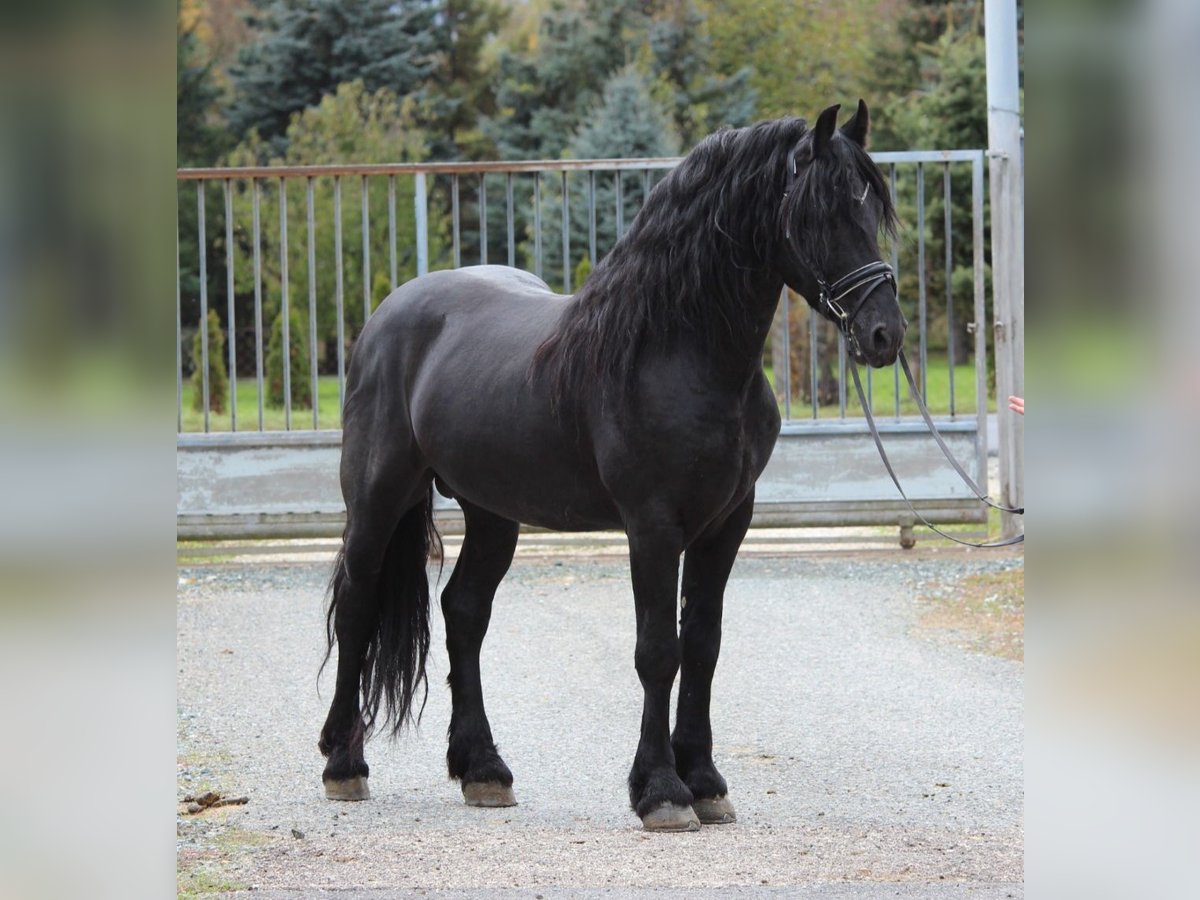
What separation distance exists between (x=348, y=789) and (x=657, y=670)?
1.14 metres

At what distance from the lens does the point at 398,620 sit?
468cm

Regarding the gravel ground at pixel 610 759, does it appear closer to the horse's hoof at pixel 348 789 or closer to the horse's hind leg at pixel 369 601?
the horse's hoof at pixel 348 789

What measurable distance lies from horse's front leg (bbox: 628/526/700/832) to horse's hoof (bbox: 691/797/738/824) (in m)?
0.10

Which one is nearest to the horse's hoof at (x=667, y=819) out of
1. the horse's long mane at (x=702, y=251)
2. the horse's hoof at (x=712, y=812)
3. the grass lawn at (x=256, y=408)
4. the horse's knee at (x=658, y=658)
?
the horse's hoof at (x=712, y=812)

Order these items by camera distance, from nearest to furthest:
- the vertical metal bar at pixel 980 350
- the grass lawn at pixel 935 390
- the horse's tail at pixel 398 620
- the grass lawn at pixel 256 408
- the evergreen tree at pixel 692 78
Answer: the horse's tail at pixel 398 620, the vertical metal bar at pixel 980 350, the grass lawn at pixel 256 408, the grass lawn at pixel 935 390, the evergreen tree at pixel 692 78

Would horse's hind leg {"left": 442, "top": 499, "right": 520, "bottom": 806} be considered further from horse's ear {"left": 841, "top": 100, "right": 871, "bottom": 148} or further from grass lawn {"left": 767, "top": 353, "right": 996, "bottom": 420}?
grass lawn {"left": 767, "top": 353, "right": 996, "bottom": 420}

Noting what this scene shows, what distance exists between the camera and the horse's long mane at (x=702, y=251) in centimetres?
374

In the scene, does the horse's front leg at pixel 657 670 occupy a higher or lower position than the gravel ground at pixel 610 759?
higher

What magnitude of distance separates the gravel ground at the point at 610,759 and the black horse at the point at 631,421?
0.91ft

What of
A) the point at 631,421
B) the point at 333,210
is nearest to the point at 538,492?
the point at 631,421

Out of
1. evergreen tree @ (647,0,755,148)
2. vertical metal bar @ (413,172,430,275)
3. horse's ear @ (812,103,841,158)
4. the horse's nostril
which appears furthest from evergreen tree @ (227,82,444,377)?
the horse's nostril

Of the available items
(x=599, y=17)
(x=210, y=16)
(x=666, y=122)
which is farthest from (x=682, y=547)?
(x=210, y=16)

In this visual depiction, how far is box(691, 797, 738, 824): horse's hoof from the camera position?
4.14 meters

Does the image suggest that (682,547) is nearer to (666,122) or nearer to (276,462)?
(276,462)
